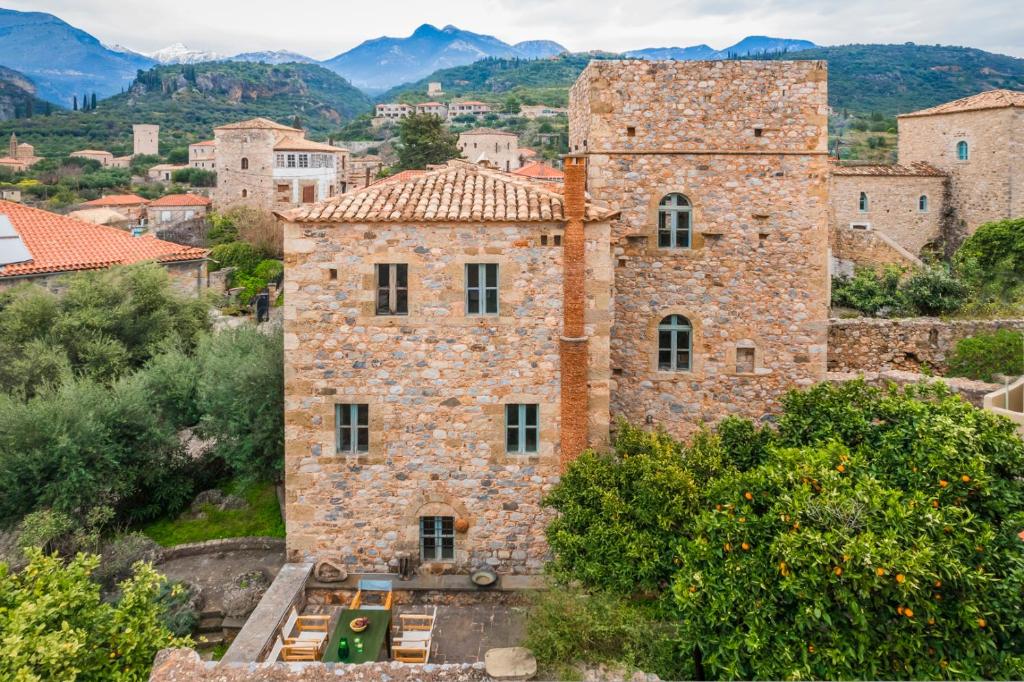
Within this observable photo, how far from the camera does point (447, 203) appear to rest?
43.3 ft

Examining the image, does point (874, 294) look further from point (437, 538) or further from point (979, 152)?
point (437, 538)

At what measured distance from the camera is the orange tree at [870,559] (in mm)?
6828

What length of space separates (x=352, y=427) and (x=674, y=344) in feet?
24.7

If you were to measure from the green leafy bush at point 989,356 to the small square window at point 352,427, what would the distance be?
15794mm

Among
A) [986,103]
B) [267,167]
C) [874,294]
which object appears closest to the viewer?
[874,294]

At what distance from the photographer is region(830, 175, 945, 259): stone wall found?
39250 millimetres

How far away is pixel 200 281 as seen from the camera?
26.3 m

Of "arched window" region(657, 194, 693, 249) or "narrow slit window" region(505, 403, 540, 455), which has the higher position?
"arched window" region(657, 194, 693, 249)

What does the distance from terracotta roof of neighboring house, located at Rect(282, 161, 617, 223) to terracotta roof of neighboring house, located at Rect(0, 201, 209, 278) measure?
14.2 meters

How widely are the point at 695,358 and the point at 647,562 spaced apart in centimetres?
702

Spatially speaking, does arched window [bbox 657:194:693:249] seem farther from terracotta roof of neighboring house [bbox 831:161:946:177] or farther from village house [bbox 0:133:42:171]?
village house [bbox 0:133:42:171]

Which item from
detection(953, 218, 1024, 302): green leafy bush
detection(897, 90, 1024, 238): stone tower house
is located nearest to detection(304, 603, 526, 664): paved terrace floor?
detection(953, 218, 1024, 302): green leafy bush

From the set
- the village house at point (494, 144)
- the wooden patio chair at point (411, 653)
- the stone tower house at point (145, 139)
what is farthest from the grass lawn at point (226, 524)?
the stone tower house at point (145, 139)

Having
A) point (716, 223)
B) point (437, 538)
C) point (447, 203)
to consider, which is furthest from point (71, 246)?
point (716, 223)
